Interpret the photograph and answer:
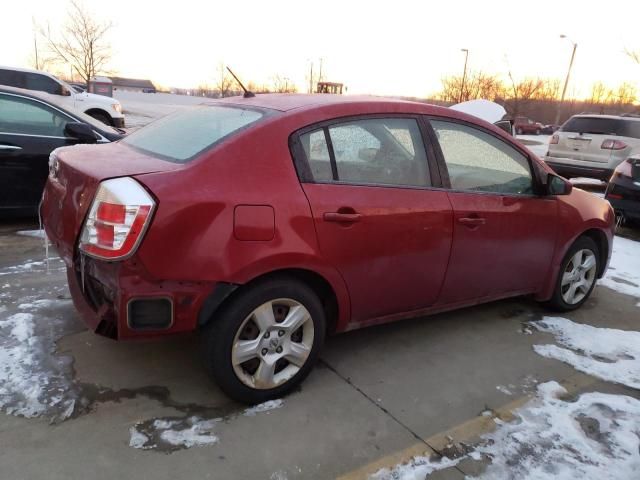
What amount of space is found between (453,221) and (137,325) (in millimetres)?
1953

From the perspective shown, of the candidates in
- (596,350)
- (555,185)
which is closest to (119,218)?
(555,185)

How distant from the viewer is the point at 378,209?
293 cm

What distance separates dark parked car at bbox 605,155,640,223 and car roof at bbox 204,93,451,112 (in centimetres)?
525

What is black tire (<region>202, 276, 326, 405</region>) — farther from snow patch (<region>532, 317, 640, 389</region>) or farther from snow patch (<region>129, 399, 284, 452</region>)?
snow patch (<region>532, 317, 640, 389</region>)

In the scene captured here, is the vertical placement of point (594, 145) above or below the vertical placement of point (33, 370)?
above

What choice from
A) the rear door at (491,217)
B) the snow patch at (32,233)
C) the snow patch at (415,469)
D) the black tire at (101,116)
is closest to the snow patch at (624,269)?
the rear door at (491,217)

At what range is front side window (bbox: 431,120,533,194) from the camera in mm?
3357

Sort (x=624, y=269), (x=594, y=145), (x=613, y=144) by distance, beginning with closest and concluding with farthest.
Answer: (x=624, y=269) < (x=613, y=144) < (x=594, y=145)

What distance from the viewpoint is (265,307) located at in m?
2.63

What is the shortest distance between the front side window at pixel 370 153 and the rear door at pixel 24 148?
151 inches

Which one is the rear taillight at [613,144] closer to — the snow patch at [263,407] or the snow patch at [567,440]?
the snow patch at [567,440]

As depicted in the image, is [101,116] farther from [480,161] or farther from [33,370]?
[480,161]

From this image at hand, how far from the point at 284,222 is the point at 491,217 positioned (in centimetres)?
158

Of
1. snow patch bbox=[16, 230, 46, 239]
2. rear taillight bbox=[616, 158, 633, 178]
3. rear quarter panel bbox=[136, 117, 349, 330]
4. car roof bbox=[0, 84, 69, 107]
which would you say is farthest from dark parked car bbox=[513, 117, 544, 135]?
rear quarter panel bbox=[136, 117, 349, 330]
